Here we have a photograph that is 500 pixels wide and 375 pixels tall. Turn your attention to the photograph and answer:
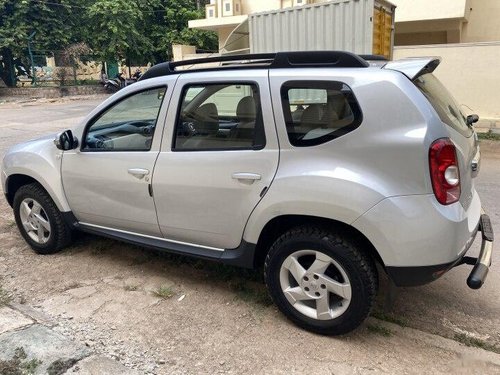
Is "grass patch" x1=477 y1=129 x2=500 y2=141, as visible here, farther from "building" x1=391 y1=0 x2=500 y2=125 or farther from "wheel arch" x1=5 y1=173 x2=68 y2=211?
"wheel arch" x1=5 y1=173 x2=68 y2=211

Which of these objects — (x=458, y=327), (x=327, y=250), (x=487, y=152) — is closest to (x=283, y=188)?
(x=327, y=250)

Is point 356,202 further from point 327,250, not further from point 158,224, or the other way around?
point 158,224

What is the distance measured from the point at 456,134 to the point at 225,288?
1.95 meters

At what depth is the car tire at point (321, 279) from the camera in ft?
8.61

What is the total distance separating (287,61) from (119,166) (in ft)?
4.92

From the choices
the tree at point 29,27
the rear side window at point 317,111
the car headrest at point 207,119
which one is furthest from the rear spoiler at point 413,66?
the tree at point 29,27

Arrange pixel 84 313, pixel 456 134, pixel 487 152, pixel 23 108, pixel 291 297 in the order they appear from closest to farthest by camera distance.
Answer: pixel 456 134 < pixel 291 297 < pixel 84 313 < pixel 487 152 < pixel 23 108

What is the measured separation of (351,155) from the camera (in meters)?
2.55

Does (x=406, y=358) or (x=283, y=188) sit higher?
(x=283, y=188)

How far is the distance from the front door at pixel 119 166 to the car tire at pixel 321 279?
108 centimetres

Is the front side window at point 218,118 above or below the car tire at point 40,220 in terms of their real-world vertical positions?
above

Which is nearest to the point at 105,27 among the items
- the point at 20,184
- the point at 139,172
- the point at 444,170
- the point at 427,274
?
the point at 20,184

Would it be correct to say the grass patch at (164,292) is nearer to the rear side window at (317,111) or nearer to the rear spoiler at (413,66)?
the rear side window at (317,111)

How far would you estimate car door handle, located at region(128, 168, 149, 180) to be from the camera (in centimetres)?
330
